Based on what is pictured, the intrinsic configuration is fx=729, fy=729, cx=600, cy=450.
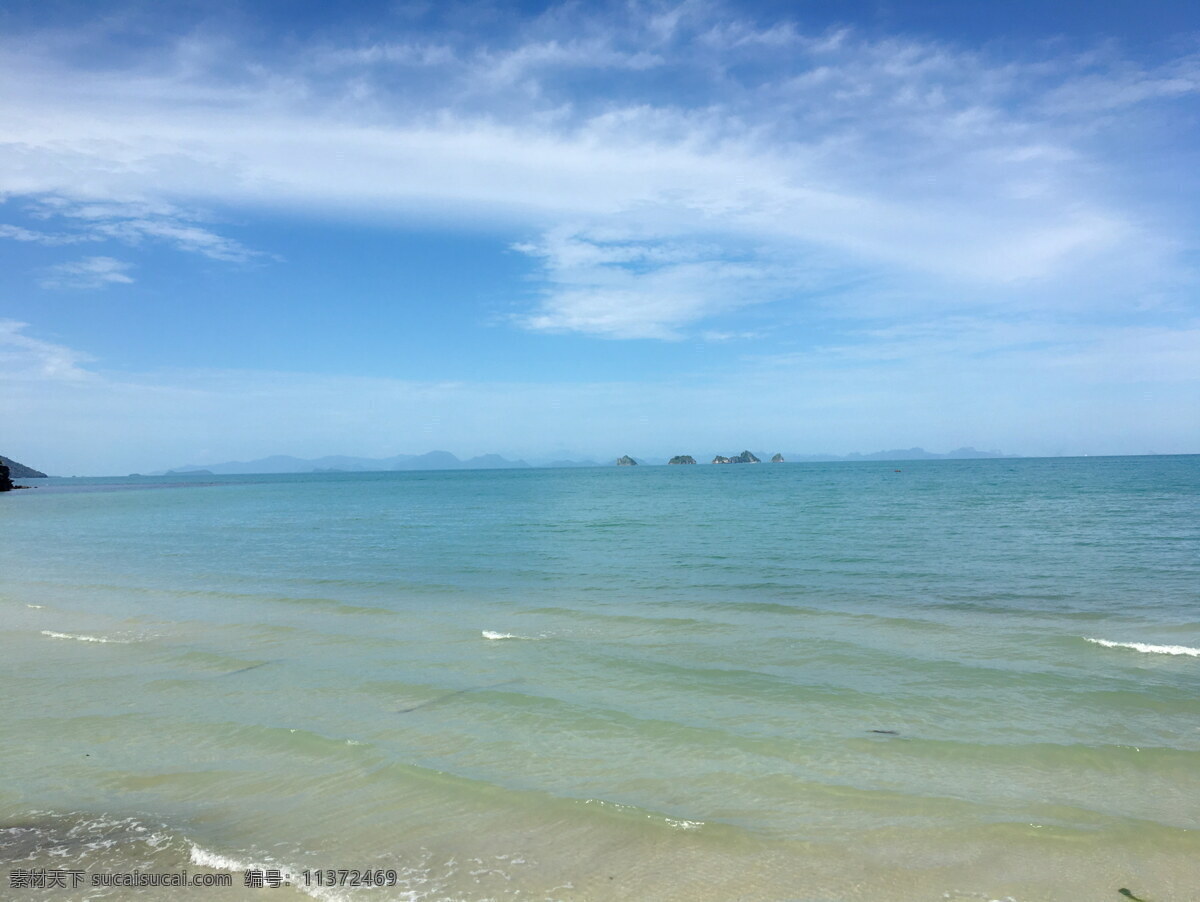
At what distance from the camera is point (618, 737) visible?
30.3 ft

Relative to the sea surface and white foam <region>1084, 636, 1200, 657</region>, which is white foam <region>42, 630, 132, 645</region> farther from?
white foam <region>1084, 636, 1200, 657</region>

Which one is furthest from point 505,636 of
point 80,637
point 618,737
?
point 80,637

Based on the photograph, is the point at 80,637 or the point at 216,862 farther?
the point at 80,637

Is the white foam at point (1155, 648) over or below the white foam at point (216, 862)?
over

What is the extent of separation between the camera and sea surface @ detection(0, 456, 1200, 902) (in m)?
6.23

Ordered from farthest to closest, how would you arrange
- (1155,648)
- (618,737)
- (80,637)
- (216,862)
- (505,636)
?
1. (80,637)
2. (505,636)
3. (1155,648)
4. (618,737)
5. (216,862)

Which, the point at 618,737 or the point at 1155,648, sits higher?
the point at 1155,648

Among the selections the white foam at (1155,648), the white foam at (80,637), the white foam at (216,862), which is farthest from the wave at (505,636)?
the white foam at (1155,648)

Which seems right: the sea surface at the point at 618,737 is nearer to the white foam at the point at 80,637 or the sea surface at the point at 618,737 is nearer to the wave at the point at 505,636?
the wave at the point at 505,636

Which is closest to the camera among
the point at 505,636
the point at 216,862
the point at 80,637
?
the point at 216,862

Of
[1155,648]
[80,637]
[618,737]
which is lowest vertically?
[80,637]

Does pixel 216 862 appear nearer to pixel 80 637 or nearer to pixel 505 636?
pixel 505 636

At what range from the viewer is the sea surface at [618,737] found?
623 centimetres

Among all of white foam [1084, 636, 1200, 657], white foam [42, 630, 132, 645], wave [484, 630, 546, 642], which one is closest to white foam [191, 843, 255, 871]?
wave [484, 630, 546, 642]
